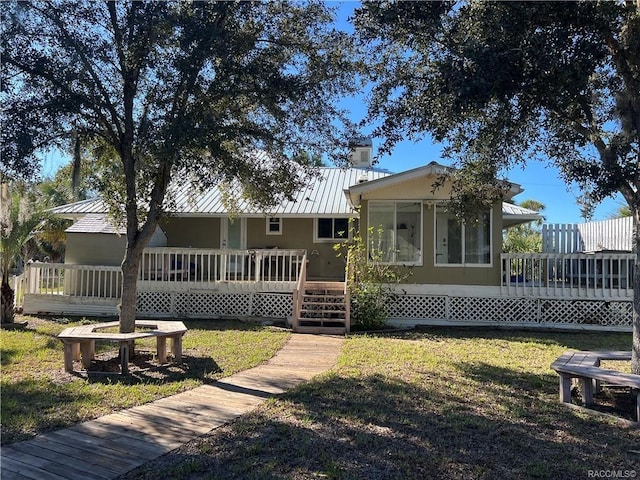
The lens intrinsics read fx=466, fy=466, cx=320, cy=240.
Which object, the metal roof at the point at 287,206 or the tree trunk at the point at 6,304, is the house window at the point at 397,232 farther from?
the tree trunk at the point at 6,304

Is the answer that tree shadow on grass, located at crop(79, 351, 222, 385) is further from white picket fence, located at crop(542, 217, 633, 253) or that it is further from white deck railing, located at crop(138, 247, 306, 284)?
white picket fence, located at crop(542, 217, 633, 253)

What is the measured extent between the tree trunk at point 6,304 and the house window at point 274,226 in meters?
7.60

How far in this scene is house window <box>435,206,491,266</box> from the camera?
1230 cm

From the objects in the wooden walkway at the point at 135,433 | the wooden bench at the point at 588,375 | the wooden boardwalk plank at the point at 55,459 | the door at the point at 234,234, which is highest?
the door at the point at 234,234

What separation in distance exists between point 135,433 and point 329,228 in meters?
11.7

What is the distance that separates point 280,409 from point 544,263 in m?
9.27

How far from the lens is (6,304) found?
36.6ft

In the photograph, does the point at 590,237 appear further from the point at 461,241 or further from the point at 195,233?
the point at 195,233

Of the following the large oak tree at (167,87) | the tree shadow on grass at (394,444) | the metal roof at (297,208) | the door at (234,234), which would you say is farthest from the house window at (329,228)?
the tree shadow on grass at (394,444)

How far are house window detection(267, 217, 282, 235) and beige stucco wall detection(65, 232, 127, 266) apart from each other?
4.66 m

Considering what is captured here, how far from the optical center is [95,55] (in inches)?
254

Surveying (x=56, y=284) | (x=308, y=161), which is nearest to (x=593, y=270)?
(x=308, y=161)

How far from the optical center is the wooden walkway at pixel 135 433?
3.73 meters

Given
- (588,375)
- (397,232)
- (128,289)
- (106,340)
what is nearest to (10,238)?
(128,289)
